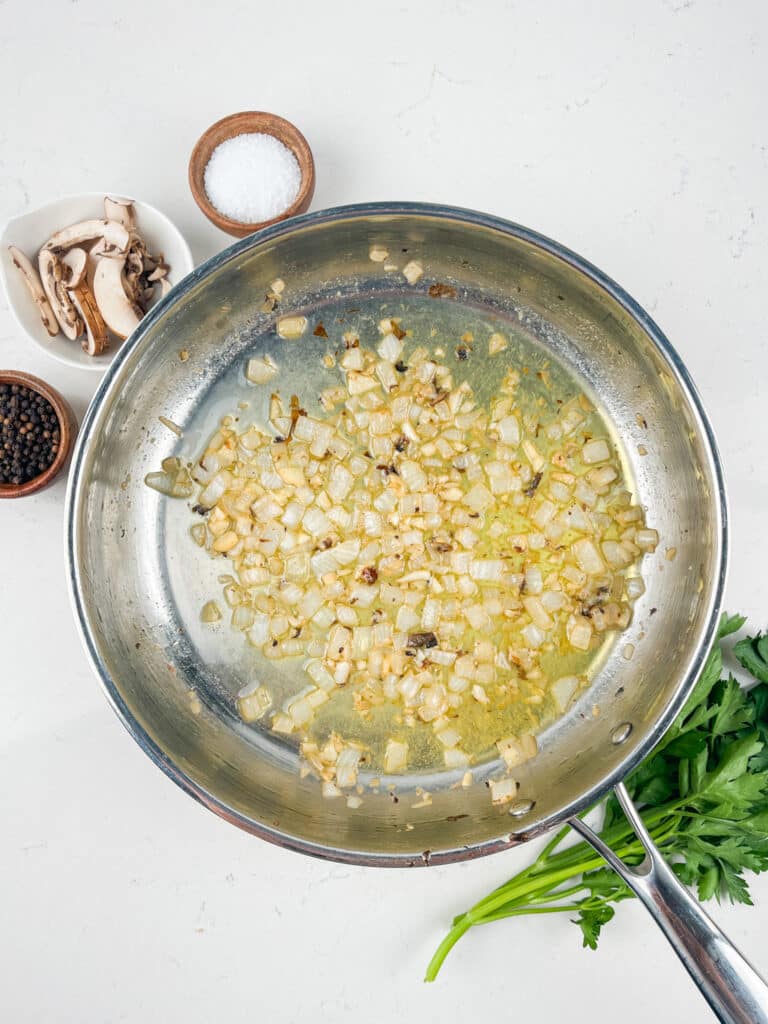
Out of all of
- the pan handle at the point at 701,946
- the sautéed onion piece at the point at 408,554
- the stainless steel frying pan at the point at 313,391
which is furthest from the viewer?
the sautéed onion piece at the point at 408,554

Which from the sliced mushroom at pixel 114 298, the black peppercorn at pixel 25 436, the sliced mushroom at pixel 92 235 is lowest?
the black peppercorn at pixel 25 436

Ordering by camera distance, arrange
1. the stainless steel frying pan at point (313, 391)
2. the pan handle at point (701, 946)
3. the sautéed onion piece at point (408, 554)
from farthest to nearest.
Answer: the sautéed onion piece at point (408, 554) < the stainless steel frying pan at point (313, 391) < the pan handle at point (701, 946)

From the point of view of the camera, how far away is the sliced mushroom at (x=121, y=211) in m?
1.07

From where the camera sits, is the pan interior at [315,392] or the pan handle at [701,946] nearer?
the pan handle at [701,946]

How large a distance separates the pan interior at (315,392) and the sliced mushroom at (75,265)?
0.42ft

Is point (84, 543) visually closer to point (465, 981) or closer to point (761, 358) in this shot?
point (465, 981)

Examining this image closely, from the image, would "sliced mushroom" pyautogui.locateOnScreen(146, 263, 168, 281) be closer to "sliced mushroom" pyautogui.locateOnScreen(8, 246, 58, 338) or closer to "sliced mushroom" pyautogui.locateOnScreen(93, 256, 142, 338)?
"sliced mushroom" pyautogui.locateOnScreen(93, 256, 142, 338)

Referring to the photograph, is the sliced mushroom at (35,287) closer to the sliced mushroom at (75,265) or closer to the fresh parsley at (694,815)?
the sliced mushroom at (75,265)

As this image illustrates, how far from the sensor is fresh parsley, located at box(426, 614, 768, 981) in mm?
1078

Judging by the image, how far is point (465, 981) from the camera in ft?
3.97

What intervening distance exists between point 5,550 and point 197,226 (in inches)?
21.2

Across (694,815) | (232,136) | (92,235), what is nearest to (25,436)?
(92,235)

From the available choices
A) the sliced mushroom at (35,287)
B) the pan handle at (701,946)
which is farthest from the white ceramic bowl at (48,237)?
the pan handle at (701,946)

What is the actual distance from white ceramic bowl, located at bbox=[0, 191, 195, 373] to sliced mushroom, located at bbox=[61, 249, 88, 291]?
41mm
